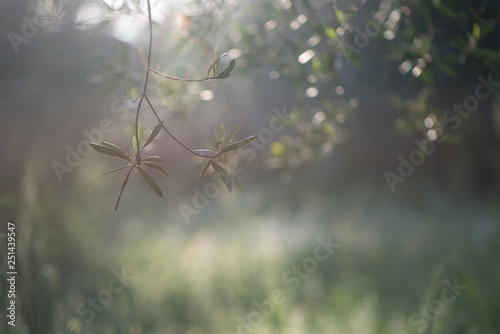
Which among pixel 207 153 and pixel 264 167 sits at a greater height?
pixel 264 167

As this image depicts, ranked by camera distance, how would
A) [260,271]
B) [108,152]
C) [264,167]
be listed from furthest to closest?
1. [264,167]
2. [260,271]
3. [108,152]

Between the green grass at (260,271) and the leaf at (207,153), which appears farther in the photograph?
the green grass at (260,271)

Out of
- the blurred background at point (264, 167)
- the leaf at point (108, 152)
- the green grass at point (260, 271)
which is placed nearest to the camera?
the leaf at point (108, 152)

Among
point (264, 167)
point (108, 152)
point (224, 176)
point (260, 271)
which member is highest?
point (264, 167)

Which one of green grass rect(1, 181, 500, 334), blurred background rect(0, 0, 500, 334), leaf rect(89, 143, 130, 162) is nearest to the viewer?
leaf rect(89, 143, 130, 162)

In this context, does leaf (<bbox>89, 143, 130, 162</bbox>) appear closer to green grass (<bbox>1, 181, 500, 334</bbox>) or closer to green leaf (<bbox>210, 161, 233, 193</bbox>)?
green leaf (<bbox>210, 161, 233, 193</bbox>)

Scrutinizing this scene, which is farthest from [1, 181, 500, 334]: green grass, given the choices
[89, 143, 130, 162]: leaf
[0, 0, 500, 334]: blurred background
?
[89, 143, 130, 162]: leaf

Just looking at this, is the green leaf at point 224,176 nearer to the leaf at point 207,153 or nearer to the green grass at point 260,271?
the leaf at point 207,153

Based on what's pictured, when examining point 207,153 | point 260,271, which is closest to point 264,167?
point 260,271

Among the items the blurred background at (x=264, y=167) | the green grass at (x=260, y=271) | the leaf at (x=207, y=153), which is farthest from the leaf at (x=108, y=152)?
the green grass at (x=260, y=271)

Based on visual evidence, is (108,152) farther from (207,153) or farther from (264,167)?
(264,167)
